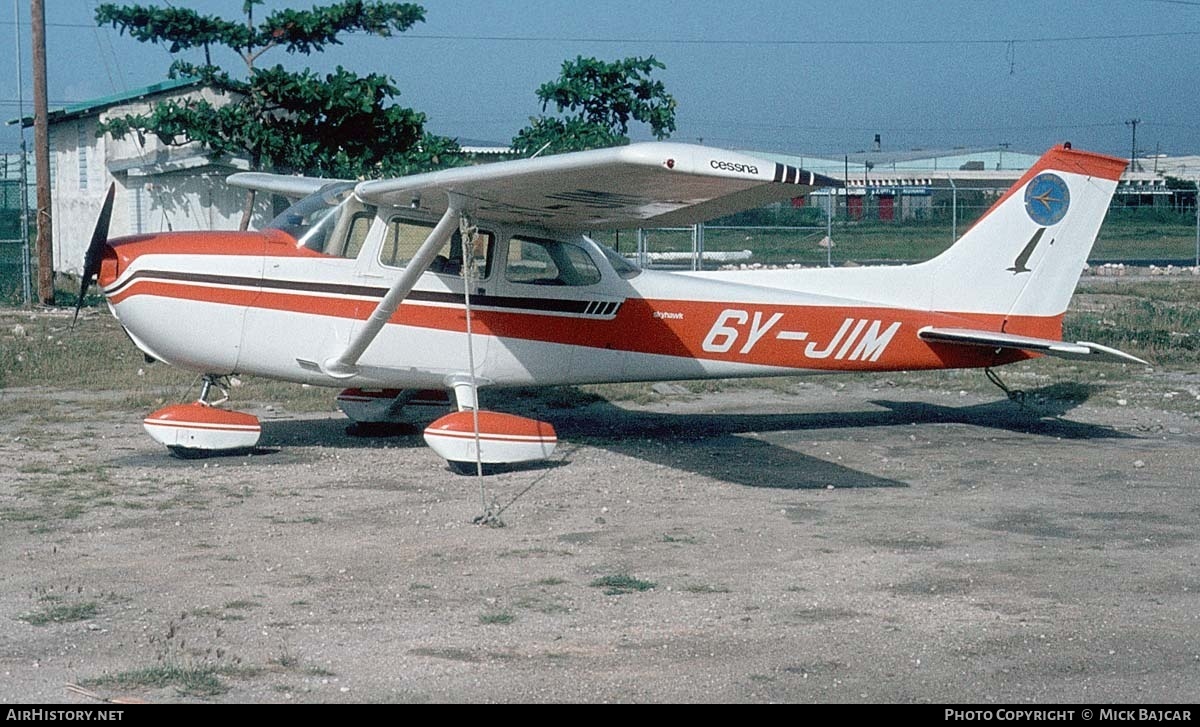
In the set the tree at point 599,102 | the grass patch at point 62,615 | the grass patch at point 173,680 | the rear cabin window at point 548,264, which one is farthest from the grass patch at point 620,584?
the tree at point 599,102

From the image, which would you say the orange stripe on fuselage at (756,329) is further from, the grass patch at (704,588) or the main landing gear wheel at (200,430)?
the grass patch at (704,588)

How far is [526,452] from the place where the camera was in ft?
30.0

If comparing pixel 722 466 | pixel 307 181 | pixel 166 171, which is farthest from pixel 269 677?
pixel 166 171

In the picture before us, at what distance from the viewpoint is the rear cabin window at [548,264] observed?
9859mm

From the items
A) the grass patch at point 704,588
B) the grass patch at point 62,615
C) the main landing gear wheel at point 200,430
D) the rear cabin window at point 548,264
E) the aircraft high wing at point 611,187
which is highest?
the aircraft high wing at point 611,187

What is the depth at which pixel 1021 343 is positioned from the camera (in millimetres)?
10547

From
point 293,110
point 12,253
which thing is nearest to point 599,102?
point 293,110

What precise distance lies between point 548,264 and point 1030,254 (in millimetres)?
4181

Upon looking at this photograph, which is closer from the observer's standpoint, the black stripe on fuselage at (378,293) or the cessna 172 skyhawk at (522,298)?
the cessna 172 skyhawk at (522,298)

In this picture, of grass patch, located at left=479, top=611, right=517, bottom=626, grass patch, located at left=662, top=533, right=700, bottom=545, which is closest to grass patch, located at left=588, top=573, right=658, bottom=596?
grass patch, located at left=479, top=611, right=517, bottom=626

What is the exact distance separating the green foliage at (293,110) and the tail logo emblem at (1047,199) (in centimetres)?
1347

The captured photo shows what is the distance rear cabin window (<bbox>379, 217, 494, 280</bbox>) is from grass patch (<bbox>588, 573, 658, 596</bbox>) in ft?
12.0

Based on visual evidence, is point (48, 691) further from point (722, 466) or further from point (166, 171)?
point (166, 171)

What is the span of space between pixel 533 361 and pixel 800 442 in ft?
7.53
